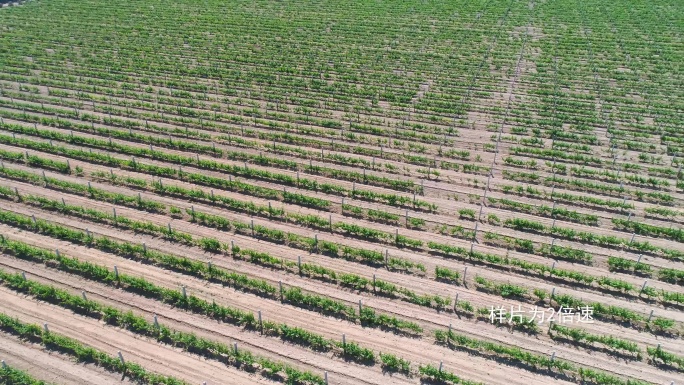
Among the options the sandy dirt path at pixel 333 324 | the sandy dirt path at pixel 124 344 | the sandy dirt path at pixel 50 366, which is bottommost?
the sandy dirt path at pixel 50 366

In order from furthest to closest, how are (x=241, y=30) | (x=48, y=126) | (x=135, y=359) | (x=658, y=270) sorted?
(x=241, y=30)
(x=48, y=126)
(x=658, y=270)
(x=135, y=359)

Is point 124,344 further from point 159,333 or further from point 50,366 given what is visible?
point 50,366

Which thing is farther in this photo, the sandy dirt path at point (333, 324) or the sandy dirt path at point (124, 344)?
the sandy dirt path at point (333, 324)

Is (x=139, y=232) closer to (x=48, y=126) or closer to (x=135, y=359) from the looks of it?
(x=135, y=359)

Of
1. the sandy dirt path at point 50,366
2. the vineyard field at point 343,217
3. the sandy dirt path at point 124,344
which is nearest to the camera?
the sandy dirt path at point 50,366

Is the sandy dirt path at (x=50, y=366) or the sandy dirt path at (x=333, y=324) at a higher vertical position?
the sandy dirt path at (x=333, y=324)

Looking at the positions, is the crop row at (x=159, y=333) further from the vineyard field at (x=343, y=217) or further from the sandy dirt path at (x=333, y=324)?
the sandy dirt path at (x=333, y=324)

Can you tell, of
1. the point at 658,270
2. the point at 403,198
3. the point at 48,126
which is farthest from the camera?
the point at 48,126

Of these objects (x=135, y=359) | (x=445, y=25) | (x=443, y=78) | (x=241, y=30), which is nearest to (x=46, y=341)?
(x=135, y=359)

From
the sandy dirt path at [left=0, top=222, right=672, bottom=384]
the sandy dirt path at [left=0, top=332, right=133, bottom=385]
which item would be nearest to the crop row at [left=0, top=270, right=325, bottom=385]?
the sandy dirt path at [left=0, top=332, right=133, bottom=385]

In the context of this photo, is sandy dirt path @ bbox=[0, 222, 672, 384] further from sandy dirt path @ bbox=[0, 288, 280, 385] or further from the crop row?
sandy dirt path @ bbox=[0, 288, 280, 385]

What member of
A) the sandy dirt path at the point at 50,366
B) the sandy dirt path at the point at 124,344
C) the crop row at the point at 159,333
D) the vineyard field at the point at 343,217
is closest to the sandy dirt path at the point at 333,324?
the vineyard field at the point at 343,217
